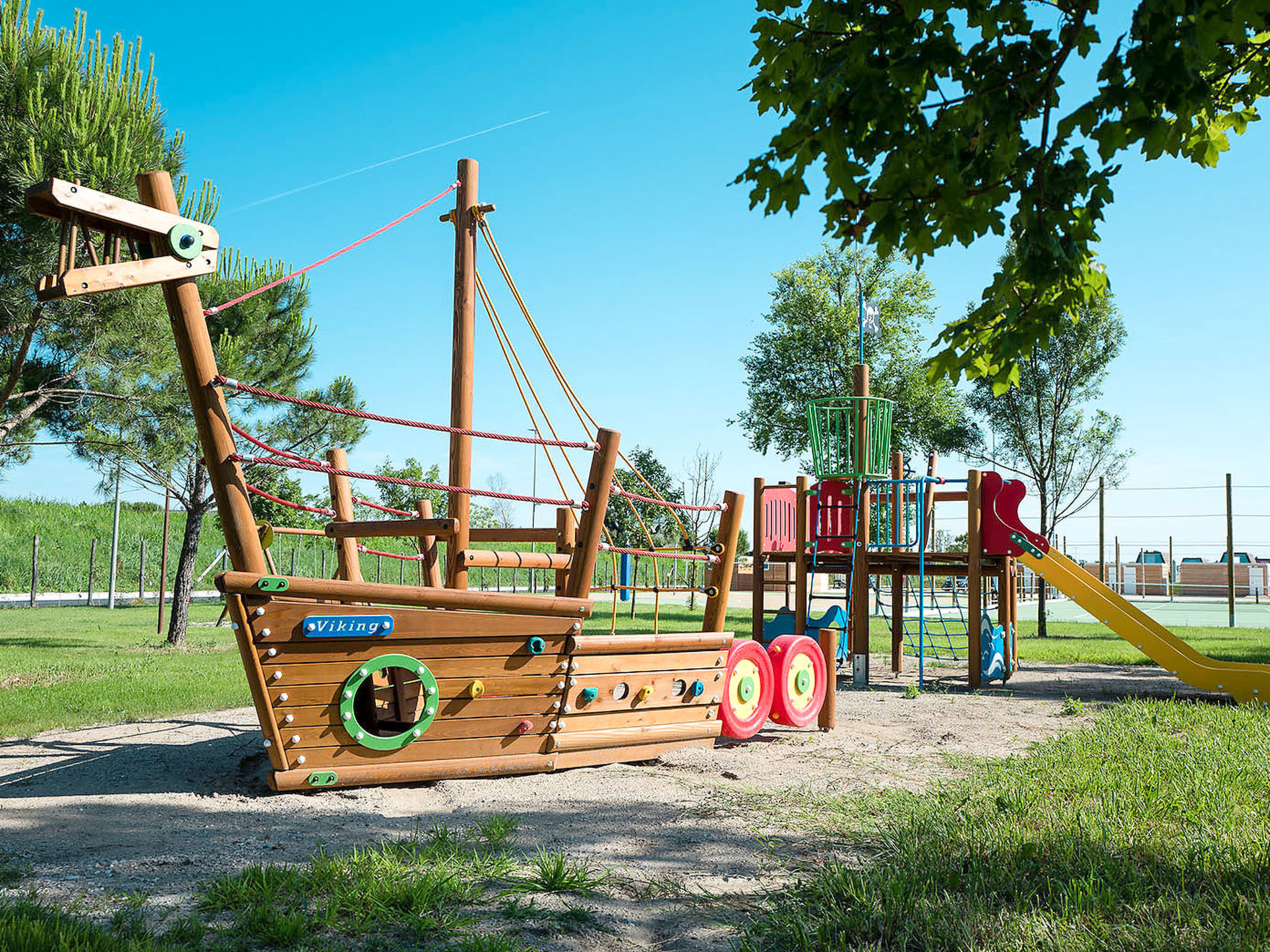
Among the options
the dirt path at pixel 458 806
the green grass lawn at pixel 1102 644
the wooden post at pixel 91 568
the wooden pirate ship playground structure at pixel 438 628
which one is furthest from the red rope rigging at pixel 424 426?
the wooden post at pixel 91 568

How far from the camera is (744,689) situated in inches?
275

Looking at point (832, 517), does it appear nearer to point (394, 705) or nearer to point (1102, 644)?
point (394, 705)

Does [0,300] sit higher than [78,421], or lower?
higher

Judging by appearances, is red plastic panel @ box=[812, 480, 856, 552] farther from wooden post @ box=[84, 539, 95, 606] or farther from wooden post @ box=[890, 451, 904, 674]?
wooden post @ box=[84, 539, 95, 606]

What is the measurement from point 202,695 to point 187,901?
21.3 feet

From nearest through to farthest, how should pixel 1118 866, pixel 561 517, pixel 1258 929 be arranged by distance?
pixel 1258 929
pixel 1118 866
pixel 561 517

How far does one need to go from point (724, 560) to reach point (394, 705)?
2.59m

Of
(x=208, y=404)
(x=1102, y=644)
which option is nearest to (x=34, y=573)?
(x=208, y=404)

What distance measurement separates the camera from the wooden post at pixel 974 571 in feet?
35.3

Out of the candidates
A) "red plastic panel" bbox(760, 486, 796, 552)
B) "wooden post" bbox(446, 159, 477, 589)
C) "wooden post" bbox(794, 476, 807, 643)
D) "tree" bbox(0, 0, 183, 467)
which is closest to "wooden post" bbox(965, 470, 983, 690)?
"wooden post" bbox(794, 476, 807, 643)

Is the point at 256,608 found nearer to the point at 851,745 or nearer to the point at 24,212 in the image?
the point at 851,745

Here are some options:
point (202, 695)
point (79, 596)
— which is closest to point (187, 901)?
point (202, 695)

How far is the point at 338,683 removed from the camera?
15.9 feet

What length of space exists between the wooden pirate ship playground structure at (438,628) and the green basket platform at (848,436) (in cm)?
495
